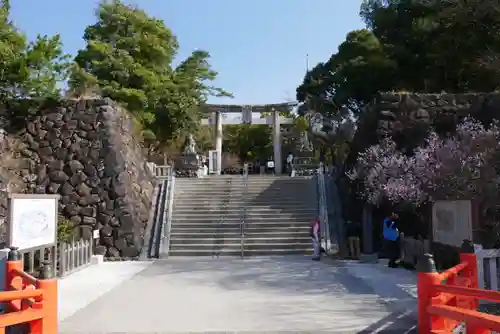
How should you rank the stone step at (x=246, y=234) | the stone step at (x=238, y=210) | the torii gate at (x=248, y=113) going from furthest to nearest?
the torii gate at (x=248, y=113) → the stone step at (x=238, y=210) → the stone step at (x=246, y=234)

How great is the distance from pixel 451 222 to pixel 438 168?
162cm

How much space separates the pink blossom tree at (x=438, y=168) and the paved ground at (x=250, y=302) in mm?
2002

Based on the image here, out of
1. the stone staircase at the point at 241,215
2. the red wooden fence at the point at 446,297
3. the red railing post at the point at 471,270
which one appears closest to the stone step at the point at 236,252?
the stone staircase at the point at 241,215

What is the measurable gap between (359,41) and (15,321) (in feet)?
83.0

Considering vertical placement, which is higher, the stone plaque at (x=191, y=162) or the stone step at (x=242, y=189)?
the stone plaque at (x=191, y=162)

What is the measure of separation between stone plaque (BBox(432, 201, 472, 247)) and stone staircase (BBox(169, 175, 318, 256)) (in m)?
4.70

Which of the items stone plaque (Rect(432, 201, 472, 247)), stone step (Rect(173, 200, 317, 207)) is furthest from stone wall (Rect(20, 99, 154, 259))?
stone plaque (Rect(432, 201, 472, 247))

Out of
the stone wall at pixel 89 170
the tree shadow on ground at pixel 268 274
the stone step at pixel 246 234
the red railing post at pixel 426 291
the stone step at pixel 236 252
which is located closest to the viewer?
the red railing post at pixel 426 291

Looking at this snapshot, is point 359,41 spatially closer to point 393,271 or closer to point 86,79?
point 86,79

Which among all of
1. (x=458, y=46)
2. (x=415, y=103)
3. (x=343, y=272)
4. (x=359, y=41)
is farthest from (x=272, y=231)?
(x=359, y=41)

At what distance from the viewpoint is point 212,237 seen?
48.7 feet

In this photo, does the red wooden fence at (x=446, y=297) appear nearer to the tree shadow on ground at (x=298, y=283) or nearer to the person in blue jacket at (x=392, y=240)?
the tree shadow on ground at (x=298, y=283)

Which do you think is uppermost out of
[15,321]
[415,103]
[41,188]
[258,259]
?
[415,103]

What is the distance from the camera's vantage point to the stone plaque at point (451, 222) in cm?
899
